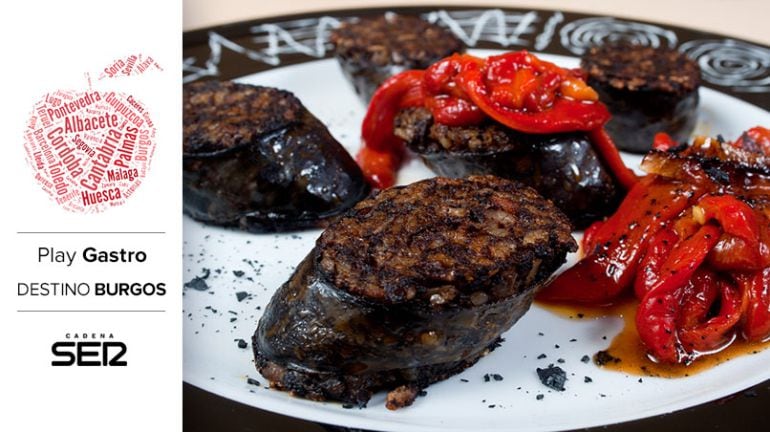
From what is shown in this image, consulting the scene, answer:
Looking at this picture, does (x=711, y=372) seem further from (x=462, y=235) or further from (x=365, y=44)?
(x=365, y=44)

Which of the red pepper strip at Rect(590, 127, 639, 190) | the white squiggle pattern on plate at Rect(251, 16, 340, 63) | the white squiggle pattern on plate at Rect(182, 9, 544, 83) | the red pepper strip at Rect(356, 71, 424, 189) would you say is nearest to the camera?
the red pepper strip at Rect(590, 127, 639, 190)

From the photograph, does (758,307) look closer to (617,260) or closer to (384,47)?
(617,260)

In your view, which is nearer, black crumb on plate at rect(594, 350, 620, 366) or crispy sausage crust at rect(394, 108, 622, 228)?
black crumb on plate at rect(594, 350, 620, 366)

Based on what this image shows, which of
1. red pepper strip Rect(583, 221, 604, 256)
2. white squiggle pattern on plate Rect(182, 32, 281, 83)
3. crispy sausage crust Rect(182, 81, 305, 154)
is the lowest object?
white squiggle pattern on plate Rect(182, 32, 281, 83)

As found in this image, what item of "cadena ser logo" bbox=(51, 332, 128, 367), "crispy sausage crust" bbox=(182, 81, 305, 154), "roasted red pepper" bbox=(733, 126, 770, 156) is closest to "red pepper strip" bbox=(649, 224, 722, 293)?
"roasted red pepper" bbox=(733, 126, 770, 156)

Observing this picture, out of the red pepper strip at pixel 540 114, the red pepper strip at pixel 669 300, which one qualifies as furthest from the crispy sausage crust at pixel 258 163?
the red pepper strip at pixel 669 300

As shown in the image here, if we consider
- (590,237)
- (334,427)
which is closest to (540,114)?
(590,237)

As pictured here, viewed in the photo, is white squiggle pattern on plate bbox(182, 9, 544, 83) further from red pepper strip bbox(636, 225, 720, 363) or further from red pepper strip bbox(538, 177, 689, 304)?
red pepper strip bbox(636, 225, 720, 363)

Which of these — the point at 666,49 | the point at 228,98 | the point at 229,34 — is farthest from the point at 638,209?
the point at 229,34
